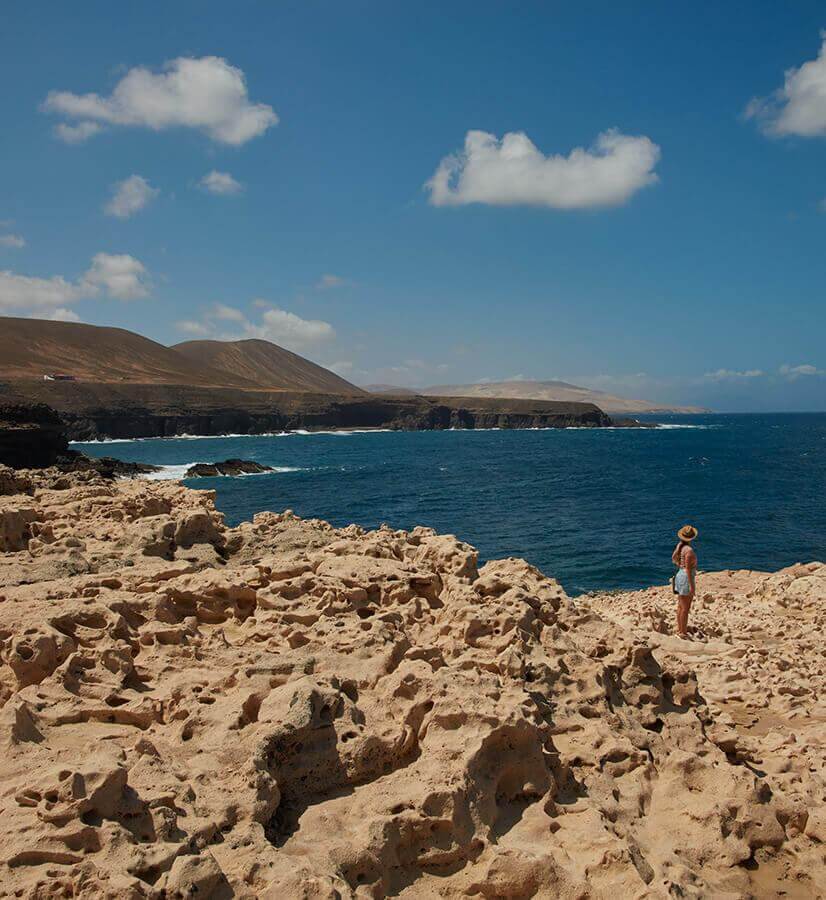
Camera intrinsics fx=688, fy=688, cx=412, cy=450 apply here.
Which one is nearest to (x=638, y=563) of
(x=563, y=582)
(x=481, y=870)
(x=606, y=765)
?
(x=563, y=582)

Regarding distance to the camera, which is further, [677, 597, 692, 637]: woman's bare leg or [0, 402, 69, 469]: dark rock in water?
[0, 402, 69, 469]: dark rock in water

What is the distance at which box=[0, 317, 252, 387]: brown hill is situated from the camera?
4948 inches

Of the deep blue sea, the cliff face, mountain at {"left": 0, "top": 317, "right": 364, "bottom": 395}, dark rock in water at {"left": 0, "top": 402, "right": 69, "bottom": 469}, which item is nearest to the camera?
the deep blue sea

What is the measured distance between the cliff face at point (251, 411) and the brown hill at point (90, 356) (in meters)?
12.2

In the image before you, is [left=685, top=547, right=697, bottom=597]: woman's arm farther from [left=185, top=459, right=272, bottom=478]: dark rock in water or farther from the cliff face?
the cliff face

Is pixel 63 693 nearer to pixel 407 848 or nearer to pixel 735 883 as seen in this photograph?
pixel 407 848

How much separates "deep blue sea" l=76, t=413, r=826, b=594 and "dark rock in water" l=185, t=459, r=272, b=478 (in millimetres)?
1904

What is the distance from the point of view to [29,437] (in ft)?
143

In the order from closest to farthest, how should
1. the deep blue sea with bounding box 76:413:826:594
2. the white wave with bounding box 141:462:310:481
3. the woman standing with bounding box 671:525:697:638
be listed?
the woman standing with bounding box 671:525:697:638
the deep blue sea with bounding box 76:413:826:594
the white wave with bounding box 141:462:310:481

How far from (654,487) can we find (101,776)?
4829cm

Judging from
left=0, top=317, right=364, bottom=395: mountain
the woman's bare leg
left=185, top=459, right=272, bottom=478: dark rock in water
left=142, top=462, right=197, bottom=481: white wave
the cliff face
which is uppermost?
left=0, top=317, right=364, bottom=395: mountain

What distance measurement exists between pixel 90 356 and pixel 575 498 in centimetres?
12630

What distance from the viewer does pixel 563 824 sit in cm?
534

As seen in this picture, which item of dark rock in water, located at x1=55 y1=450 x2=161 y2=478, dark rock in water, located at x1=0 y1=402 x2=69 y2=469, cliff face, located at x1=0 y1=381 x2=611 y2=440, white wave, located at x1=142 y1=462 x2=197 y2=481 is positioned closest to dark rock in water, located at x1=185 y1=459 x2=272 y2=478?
white wave, located at x1=142 y1=462 x2=197 y2=481
